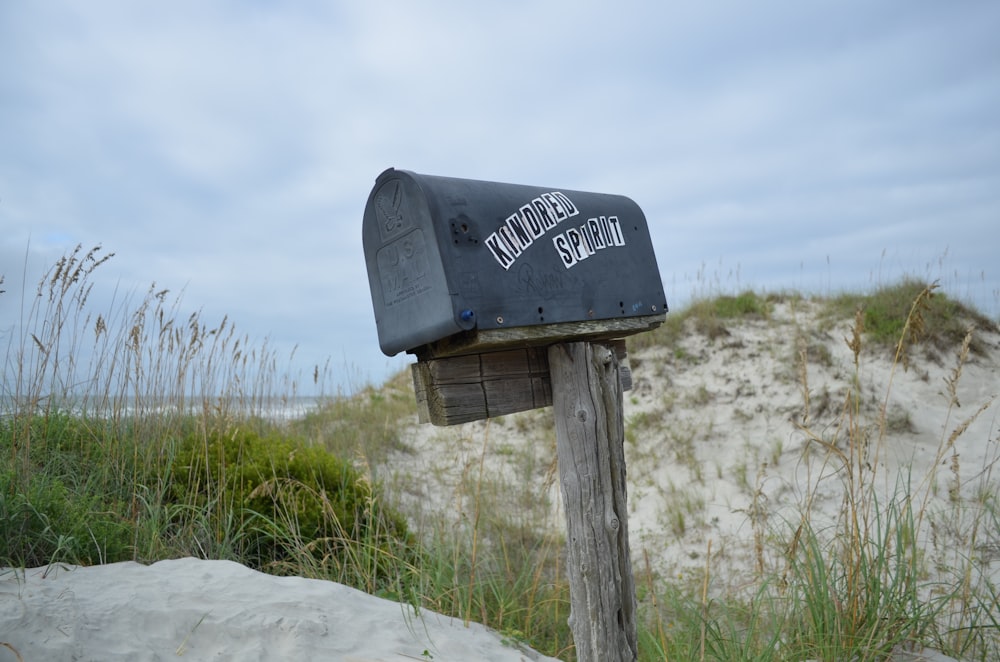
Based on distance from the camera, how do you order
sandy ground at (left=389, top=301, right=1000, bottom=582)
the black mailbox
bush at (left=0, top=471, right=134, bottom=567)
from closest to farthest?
the black mailbox → bush at (left=0, top=471, right=134, bottom=567) → sandy ground at (left=389, top=301, right=1000, bottom=582)

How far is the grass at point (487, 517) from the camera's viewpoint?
9.59 ft

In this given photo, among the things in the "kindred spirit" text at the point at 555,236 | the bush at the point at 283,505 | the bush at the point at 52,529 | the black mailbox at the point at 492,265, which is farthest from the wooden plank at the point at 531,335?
the bush at the point at 52,529

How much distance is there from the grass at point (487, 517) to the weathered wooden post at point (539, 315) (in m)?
0.43

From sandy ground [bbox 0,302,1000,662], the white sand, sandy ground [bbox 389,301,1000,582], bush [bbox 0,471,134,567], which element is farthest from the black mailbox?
sandy ground [bbox 389,301,1000,582]

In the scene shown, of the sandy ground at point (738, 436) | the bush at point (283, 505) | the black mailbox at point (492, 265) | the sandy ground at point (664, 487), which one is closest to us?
the black mailbox at point (492, 265)

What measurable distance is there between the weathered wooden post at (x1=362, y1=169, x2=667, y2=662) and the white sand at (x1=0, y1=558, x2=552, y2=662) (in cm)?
77

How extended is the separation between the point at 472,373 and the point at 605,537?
0.80m

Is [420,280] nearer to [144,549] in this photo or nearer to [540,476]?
[144,549]

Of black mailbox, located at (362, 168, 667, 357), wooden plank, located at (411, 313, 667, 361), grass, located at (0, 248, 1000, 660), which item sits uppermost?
black mailbox, located at (362, 168, 667, 357)

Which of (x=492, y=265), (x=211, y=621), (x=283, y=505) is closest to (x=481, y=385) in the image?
(x=492, y=265)

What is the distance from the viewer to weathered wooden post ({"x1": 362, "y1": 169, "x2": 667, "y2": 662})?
2.24 m

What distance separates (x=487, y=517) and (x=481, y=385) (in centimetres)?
279

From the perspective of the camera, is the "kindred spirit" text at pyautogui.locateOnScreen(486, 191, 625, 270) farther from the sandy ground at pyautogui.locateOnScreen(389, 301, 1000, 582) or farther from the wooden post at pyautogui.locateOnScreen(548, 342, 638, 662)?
the sandy ground at pyautogui.locateOnScreen(389, 301, 1000, 582)

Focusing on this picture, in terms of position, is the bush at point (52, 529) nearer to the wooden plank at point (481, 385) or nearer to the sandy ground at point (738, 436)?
the wooden plank at point (481, 385)
